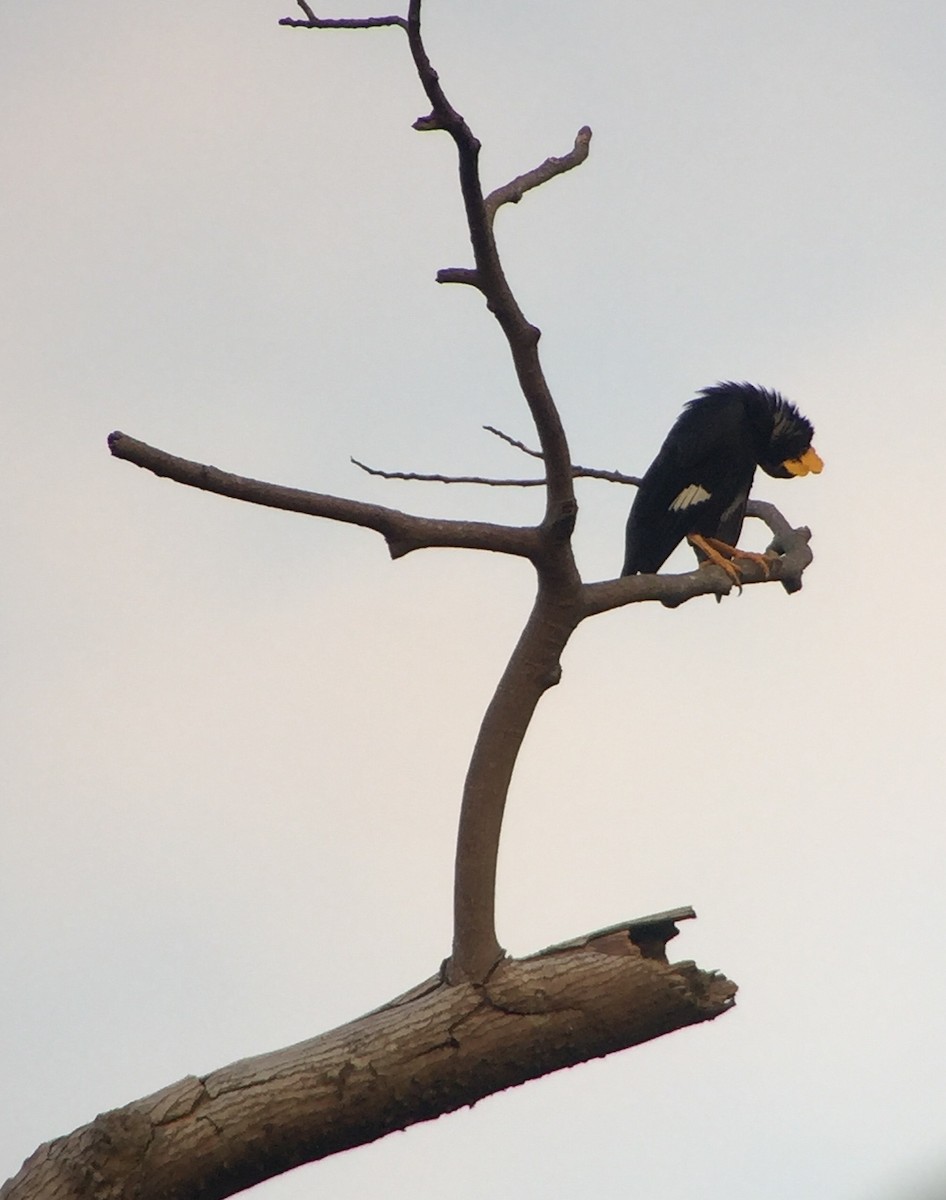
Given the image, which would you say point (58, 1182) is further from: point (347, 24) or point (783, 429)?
point (783, 429)

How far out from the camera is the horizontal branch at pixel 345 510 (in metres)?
2.87

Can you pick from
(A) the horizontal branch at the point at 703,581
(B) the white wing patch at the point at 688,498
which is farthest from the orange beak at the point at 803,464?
(A) the horizontal branch at the point at 703,581

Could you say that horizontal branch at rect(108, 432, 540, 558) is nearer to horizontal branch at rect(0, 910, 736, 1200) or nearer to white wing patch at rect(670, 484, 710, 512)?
horizontal branch at rect(0, 910, 736, 1200)

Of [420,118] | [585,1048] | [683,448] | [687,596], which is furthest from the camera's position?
[683,448]

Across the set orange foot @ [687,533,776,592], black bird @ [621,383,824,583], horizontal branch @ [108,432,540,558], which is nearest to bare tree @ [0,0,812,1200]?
horizontal branch @ [108,432,540,558]

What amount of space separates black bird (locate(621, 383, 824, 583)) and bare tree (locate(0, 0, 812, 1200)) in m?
2.34

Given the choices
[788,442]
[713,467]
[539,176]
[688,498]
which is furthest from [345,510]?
[788,442]

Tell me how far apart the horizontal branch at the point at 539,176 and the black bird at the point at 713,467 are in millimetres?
1968

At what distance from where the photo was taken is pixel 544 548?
10.3 ft

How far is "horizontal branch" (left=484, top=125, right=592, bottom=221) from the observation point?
3.24 m

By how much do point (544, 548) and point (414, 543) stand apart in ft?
0.89

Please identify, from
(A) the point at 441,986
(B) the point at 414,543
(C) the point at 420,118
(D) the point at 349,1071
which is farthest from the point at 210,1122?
(C) the point at 420,118

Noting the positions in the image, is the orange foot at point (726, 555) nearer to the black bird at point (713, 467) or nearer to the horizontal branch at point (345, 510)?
the black bird at point (713, 467)

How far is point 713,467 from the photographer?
5.84 metres
